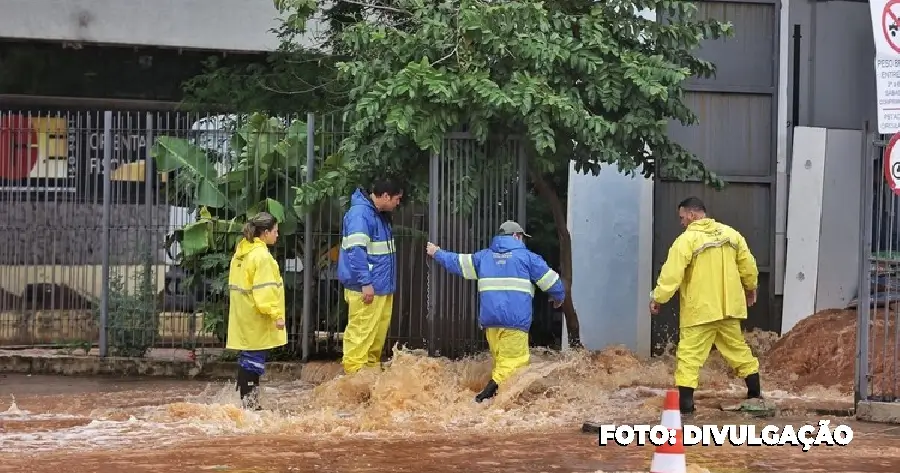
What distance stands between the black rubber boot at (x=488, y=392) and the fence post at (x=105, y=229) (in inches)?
190

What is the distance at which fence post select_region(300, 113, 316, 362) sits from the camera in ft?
41.0

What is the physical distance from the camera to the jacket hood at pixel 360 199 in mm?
10859

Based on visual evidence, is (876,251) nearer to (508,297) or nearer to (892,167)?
(892,167)

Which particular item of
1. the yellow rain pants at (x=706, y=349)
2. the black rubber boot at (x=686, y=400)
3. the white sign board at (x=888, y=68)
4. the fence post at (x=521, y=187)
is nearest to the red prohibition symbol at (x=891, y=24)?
the white sign board at (x=888, y=68)

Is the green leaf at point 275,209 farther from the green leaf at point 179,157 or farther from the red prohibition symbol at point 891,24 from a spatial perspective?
the red prohibition symbol at point 891,24

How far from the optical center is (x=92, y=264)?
13219 millimetres

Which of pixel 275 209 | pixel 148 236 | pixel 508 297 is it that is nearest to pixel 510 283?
pixel 508 297

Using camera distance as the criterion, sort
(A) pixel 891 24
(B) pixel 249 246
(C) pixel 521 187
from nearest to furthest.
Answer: (A) pixel 891 24 → (B) pixel 249 246 → (C) pixel 521 187

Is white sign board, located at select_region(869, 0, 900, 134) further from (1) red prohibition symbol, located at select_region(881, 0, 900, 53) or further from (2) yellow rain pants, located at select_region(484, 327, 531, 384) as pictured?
(2) yellow rain pants, located at select_region(484, 327, 531, 384)

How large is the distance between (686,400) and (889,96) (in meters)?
2.78

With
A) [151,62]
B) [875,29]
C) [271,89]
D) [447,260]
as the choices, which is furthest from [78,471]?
[151,62]

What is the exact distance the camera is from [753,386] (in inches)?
398

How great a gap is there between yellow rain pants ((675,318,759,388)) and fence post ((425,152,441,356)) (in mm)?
2546

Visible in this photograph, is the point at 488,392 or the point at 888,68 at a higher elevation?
the point at 888,68
